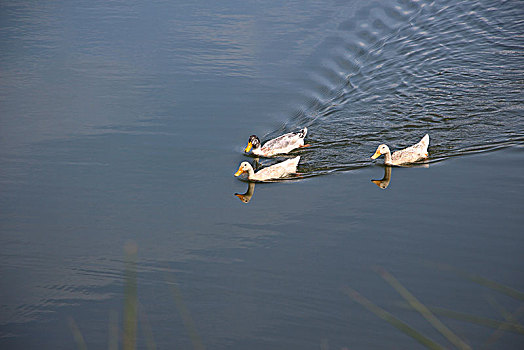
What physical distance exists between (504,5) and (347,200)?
12.9 meters

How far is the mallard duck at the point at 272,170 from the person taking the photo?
10.7 m

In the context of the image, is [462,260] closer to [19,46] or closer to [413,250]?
[413,250]

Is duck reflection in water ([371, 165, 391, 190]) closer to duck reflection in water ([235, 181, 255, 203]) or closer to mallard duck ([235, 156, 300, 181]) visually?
mallard duck ([235, 156, 300, 181])

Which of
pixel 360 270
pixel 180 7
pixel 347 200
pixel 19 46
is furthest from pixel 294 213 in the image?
pixel 180 7

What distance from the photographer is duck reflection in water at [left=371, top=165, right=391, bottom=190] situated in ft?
34.1

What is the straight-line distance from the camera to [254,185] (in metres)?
10.7

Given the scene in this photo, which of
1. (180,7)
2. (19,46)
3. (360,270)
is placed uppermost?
(180,7)

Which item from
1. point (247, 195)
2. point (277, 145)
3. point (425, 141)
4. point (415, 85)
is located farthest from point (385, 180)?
point (415, 85)

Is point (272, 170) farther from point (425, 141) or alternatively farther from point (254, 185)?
point (425, 141)

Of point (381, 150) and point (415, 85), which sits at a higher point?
point (415, 85)

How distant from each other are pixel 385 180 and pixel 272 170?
6.62ft

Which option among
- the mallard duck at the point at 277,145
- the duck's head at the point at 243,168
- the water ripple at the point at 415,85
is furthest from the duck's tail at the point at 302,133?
the duck's head at the point at 243,168

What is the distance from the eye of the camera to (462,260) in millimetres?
7777

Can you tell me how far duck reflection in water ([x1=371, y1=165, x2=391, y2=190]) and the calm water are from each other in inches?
1.7
